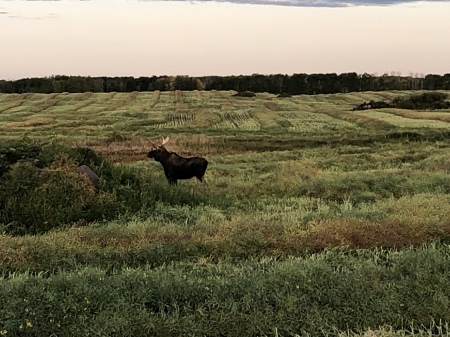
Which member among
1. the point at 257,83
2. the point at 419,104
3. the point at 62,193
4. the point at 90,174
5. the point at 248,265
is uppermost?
the point at 257,83

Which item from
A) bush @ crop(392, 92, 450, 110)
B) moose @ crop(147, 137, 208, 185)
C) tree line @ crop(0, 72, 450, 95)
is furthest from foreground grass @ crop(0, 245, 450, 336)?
tree line @ crop(0, 72, 450, 95)

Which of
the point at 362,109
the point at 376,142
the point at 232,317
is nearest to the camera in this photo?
the point at 232,317

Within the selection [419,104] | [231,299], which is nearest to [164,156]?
[231,299]

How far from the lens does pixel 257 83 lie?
11194cm

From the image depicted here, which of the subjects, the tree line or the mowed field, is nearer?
the mowed field

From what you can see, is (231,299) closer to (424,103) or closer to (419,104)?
(419,104)

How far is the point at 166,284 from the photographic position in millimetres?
6750

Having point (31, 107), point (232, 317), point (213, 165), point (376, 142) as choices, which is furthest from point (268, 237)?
point (31, 107)

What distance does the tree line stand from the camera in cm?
10850

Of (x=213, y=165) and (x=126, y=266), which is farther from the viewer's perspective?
(x=213, y=165)

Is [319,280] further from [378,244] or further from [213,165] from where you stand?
[213,165]

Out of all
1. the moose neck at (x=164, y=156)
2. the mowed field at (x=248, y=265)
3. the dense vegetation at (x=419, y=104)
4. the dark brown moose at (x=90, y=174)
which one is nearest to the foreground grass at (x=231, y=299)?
the mowed field at (x=248, y=265)

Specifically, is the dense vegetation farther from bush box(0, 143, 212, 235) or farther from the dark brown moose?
the dark brown moose

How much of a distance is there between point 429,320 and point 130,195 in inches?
312
